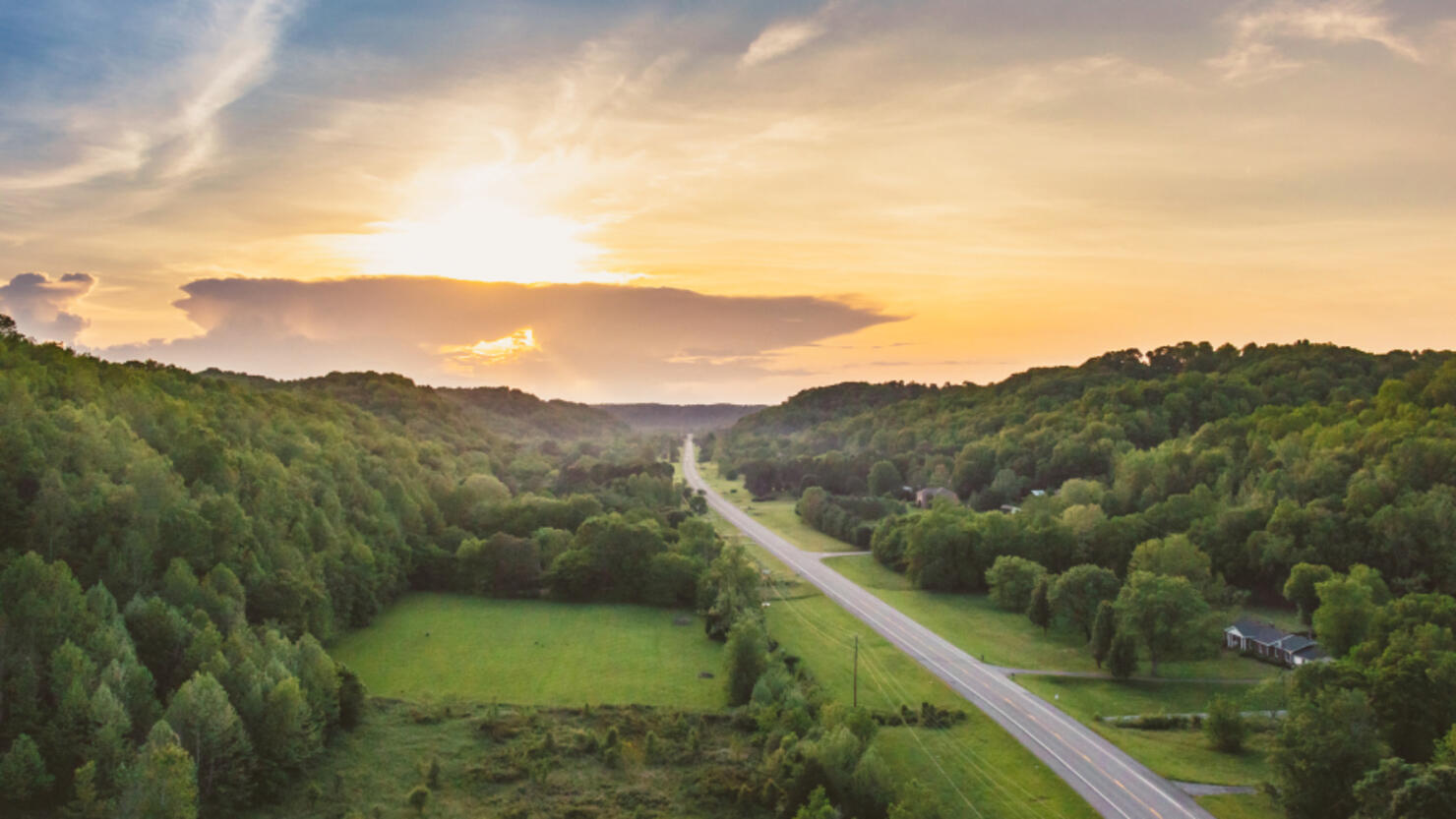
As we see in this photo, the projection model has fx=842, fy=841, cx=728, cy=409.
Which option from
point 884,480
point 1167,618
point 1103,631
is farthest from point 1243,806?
point 884,480

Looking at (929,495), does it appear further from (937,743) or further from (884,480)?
(937,743)

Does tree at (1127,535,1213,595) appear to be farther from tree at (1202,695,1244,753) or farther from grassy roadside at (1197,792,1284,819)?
grassy roadside at (1197,792,1284,819)

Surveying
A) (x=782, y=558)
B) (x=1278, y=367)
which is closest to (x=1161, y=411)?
(x=1278, y=367)

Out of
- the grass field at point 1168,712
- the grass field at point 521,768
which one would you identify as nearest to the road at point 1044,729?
the grass field at point 1168,712

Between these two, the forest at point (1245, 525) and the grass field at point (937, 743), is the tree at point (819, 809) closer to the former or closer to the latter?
the grass field at point (937, 743)

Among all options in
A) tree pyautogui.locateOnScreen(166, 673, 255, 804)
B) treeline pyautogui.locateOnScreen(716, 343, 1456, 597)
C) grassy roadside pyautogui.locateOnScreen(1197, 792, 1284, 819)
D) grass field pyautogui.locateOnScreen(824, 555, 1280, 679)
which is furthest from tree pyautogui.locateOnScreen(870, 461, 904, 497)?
tree pyautogui.locateOnScreen(166, 673, 255, 804)
